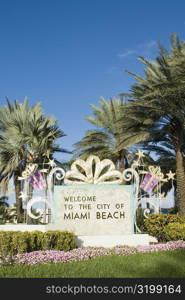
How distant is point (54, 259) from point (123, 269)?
1.86 m

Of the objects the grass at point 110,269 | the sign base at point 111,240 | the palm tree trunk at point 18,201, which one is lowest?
the sign base at point 111,240

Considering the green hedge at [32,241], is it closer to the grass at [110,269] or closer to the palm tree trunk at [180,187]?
the grass at [110,269]

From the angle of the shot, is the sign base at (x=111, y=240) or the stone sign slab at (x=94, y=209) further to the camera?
the stone sign slab at (x=94, y=209)

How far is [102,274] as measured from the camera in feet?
21.2

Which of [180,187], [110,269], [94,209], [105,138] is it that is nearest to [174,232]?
[94,209]

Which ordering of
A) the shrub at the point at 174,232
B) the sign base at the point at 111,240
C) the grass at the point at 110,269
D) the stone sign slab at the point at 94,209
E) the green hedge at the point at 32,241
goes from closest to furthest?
A: the grass at the point at 110,269, the green hedge at the point at 32,241, the shrub at the point at 174,232, the sign base at the point at 111,240, the stone sign slab at the point at 94,209

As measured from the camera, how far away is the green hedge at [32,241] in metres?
9.39

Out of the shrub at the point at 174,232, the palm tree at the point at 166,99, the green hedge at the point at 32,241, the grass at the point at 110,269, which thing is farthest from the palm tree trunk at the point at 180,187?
the grass at the point at 110,269

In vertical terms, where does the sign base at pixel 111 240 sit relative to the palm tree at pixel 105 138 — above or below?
below

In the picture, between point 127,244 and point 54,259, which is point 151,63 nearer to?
point 127,244

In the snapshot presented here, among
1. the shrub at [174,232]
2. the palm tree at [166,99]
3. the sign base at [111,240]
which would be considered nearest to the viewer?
the shrub at [174,232]

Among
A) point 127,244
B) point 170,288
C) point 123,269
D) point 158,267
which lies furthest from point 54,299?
point 127,244

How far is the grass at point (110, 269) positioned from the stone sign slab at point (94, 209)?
15.7ft

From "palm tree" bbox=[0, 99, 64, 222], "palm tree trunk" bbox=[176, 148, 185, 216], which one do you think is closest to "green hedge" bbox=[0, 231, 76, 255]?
"palm tree trunk" bbox=[176, 148, 185, 216]
